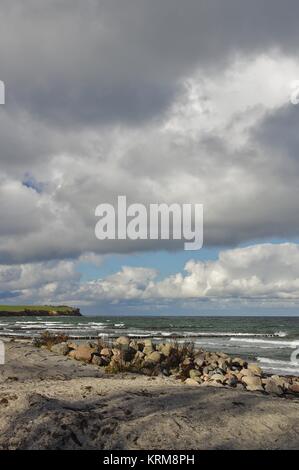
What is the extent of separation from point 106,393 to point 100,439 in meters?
2.51

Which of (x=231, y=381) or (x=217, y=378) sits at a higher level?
(x=217, y=378)

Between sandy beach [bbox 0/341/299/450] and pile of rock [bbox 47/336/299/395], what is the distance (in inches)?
158

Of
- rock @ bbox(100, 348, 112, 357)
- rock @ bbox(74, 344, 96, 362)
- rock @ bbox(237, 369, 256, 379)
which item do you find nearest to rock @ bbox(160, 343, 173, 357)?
rock @ bbox(100, 348, 112, 357)

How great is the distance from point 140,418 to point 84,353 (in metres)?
8.19

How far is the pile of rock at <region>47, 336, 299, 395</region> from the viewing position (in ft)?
50.8

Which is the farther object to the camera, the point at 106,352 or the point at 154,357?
the point at 154,357


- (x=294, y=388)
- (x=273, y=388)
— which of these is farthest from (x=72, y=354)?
(x=294, y=388)

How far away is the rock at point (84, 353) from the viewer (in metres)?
15.7

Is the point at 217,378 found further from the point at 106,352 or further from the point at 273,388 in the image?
the point at 106,352

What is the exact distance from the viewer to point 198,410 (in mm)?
8633

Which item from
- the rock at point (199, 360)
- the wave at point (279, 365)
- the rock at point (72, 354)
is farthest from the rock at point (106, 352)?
the wave at point (279, 365)

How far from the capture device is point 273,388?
17.7 meters
